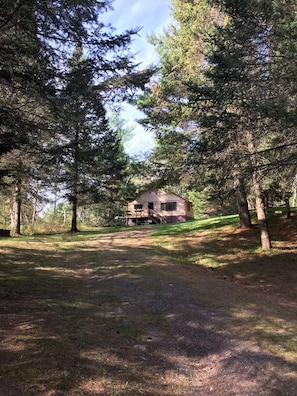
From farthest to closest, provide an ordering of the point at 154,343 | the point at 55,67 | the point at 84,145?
the point at 84,145 < the point at 55,67 < the point at 154,343

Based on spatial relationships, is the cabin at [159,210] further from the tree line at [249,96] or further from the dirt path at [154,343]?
the dirt path at [154,343]

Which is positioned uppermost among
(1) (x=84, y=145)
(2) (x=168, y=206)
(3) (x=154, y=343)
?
(1) (x=84, y=145)

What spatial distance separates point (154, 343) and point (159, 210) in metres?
38.2

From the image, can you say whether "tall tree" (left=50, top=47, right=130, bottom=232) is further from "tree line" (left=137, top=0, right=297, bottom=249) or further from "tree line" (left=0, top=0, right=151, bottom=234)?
"tree line" (left=137, top=0, right=297, bottom=249)

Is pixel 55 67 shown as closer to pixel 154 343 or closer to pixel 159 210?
pixel 154 343

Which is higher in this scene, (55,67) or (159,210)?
(55,67)

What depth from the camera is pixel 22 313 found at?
633cm

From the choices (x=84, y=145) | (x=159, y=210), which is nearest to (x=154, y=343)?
(x=84, y=145)

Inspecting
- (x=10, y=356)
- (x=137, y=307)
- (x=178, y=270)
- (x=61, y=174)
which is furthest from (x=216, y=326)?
(x=61, y=174)

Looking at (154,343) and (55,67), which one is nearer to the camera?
(154,343)

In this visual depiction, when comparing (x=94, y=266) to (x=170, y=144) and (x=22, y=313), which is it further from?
(x=170, y=144)

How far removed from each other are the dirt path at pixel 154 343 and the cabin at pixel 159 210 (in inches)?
1294

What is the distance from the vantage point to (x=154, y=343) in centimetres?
580

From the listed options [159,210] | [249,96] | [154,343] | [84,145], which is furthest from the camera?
[159,210]
